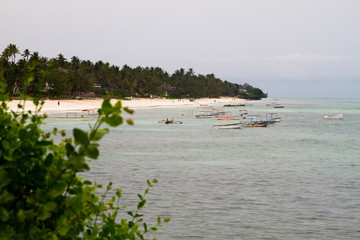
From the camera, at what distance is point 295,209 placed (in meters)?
17.3

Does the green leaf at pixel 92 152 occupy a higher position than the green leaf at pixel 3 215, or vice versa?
the green leaf at pixel 92 152

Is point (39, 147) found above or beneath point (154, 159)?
above

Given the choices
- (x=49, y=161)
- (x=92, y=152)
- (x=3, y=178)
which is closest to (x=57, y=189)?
(x=49, y=161)

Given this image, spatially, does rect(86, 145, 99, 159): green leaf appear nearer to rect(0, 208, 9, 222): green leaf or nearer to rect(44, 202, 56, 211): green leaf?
rect(44, 202, 56, 211): green leaf

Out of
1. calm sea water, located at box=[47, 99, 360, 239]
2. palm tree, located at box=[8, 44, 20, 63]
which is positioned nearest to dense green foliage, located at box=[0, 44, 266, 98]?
palm tree, located at box=[8, 44, 20, 63]

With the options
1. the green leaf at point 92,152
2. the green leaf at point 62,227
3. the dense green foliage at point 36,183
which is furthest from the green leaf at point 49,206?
the green leaf at point 92,152

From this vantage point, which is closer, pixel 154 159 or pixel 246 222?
pixel 246 222

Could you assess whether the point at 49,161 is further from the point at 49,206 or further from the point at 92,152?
the point at 92,152

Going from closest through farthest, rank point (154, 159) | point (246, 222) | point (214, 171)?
1. point (246, 222)
2. point (214, 171)
3. point (154, 159)

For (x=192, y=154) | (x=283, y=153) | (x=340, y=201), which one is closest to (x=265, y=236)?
(x=340, y=201)

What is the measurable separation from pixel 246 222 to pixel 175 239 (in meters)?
3.08

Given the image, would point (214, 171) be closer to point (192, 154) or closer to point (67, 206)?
point (192, 154)

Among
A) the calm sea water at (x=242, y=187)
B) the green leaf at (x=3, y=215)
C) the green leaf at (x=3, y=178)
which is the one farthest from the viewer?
the calm sea water at (x=242, y=187)

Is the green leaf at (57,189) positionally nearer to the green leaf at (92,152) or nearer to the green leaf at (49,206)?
the green leaf at (49,206)
